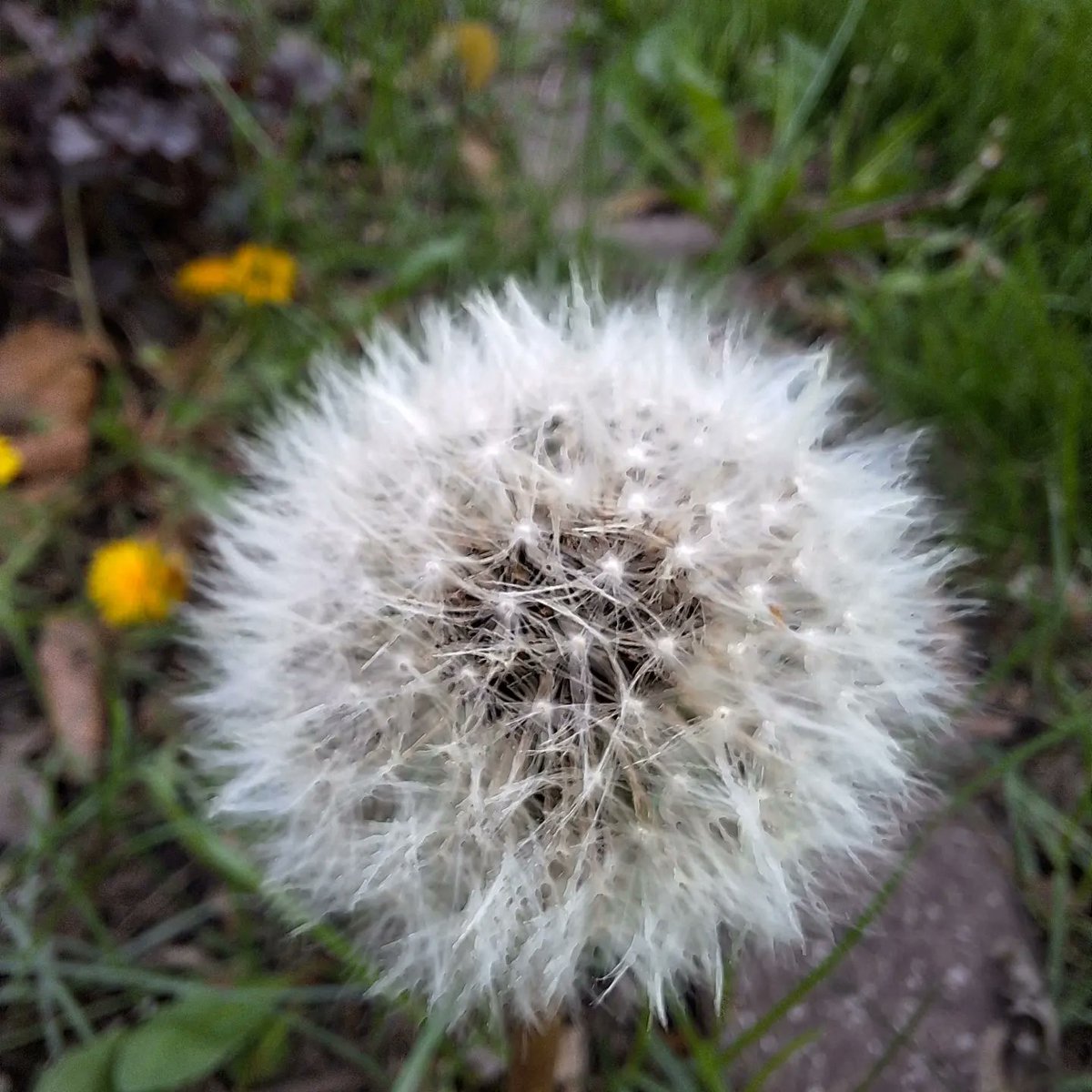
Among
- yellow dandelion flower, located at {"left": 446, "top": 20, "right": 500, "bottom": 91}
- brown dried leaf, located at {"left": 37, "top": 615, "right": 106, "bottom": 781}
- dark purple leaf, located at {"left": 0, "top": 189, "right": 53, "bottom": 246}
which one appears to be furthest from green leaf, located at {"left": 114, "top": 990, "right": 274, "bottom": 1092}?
yellow dandelion flower, located at {"left": 446, "top": 20, "right": 500, "bottom": 91}

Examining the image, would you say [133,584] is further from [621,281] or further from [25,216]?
[621,281]

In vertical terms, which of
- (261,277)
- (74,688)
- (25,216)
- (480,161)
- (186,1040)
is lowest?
(186,1040)

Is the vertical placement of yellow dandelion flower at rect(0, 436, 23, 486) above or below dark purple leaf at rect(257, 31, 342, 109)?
below

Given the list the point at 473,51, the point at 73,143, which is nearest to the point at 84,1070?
the point at 73,143

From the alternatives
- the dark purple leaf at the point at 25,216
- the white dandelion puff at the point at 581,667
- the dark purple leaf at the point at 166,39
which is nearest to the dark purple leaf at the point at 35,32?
the dark purple leaf at the point at 166,39

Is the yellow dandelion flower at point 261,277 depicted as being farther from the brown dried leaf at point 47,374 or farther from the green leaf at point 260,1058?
the green leaf at point 260,1058

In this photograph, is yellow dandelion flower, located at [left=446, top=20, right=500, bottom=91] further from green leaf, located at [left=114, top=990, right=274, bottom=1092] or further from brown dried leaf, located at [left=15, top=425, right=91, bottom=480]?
green leaf, located at [left=114, top=990, right=274, bottom=1092]
